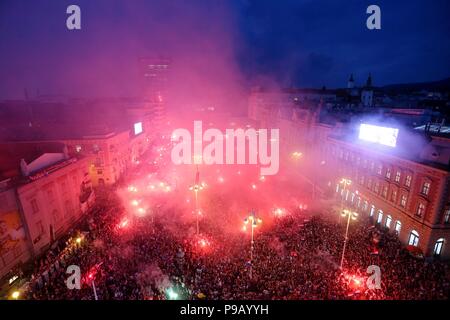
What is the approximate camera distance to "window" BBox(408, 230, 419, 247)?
22558mm

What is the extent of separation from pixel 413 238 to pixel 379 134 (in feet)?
37.0

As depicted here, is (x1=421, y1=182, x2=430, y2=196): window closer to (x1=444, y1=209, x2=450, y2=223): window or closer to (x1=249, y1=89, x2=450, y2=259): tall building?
(x1=249, y1=89, x2=450, y2=259): tall building

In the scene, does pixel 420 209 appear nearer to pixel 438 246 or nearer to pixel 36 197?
pixel 438 246

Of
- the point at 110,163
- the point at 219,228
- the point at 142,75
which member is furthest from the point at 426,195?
the point at 142,75

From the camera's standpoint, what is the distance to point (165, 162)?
53.2 meters

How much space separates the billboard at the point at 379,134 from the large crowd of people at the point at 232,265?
393 inches

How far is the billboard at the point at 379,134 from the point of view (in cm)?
2576

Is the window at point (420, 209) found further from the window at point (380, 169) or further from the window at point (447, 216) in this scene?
the window at point (380, 169)

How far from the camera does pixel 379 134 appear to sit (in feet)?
90.5

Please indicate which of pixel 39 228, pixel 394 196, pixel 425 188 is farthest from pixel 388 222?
pixel 39 228

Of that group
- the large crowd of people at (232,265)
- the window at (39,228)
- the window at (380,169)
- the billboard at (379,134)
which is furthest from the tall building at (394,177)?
the window at (39,228)

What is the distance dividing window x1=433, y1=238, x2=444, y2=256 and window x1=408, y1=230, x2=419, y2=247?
133 centimetres

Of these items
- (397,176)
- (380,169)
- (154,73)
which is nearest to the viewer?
(397,176)

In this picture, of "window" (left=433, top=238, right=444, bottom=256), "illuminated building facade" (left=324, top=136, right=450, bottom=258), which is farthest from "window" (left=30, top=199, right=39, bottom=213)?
"window" (left=433, top=238, right=444, bottom=256)
